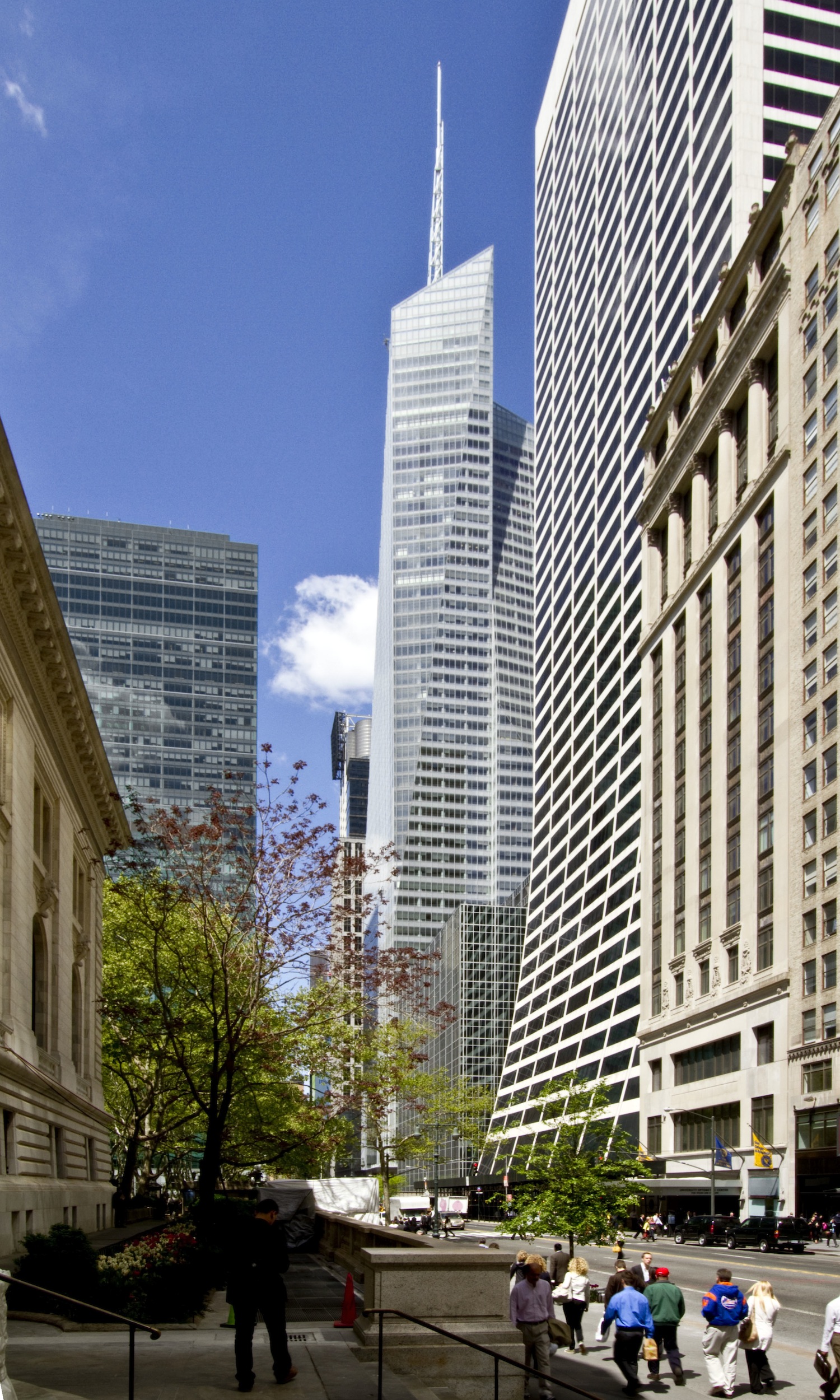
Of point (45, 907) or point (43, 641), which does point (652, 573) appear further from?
point (43, 641)

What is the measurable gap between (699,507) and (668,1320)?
77.7m

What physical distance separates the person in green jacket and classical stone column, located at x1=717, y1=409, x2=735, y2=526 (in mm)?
68295

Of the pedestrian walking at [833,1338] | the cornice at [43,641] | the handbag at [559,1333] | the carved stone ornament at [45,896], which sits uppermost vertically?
the cornice at [43,641]

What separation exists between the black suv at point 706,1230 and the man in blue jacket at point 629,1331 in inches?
1657

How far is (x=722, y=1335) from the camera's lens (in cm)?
1972

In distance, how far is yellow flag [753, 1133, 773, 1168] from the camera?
6788 cm

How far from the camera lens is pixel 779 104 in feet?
324

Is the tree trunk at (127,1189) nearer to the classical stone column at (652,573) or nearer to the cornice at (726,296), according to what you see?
the cornice at (726,296)

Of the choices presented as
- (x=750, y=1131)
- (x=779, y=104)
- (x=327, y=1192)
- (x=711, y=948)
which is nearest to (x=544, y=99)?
(x=779, y=104)

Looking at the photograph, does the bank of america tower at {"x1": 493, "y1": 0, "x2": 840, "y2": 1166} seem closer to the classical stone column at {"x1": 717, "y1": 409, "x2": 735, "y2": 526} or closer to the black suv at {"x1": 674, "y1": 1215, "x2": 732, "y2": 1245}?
the classical stone column at {"x1": 717, "y1": 409, "x2": 735, "y2": 526}

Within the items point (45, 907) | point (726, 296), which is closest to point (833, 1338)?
point (45, 907)

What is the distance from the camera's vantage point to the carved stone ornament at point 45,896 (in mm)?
35625

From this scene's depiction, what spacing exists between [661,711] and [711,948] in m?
22.0

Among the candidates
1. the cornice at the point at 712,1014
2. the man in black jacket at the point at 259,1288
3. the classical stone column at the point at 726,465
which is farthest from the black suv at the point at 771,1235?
the classical stone column at the point at 726,465
